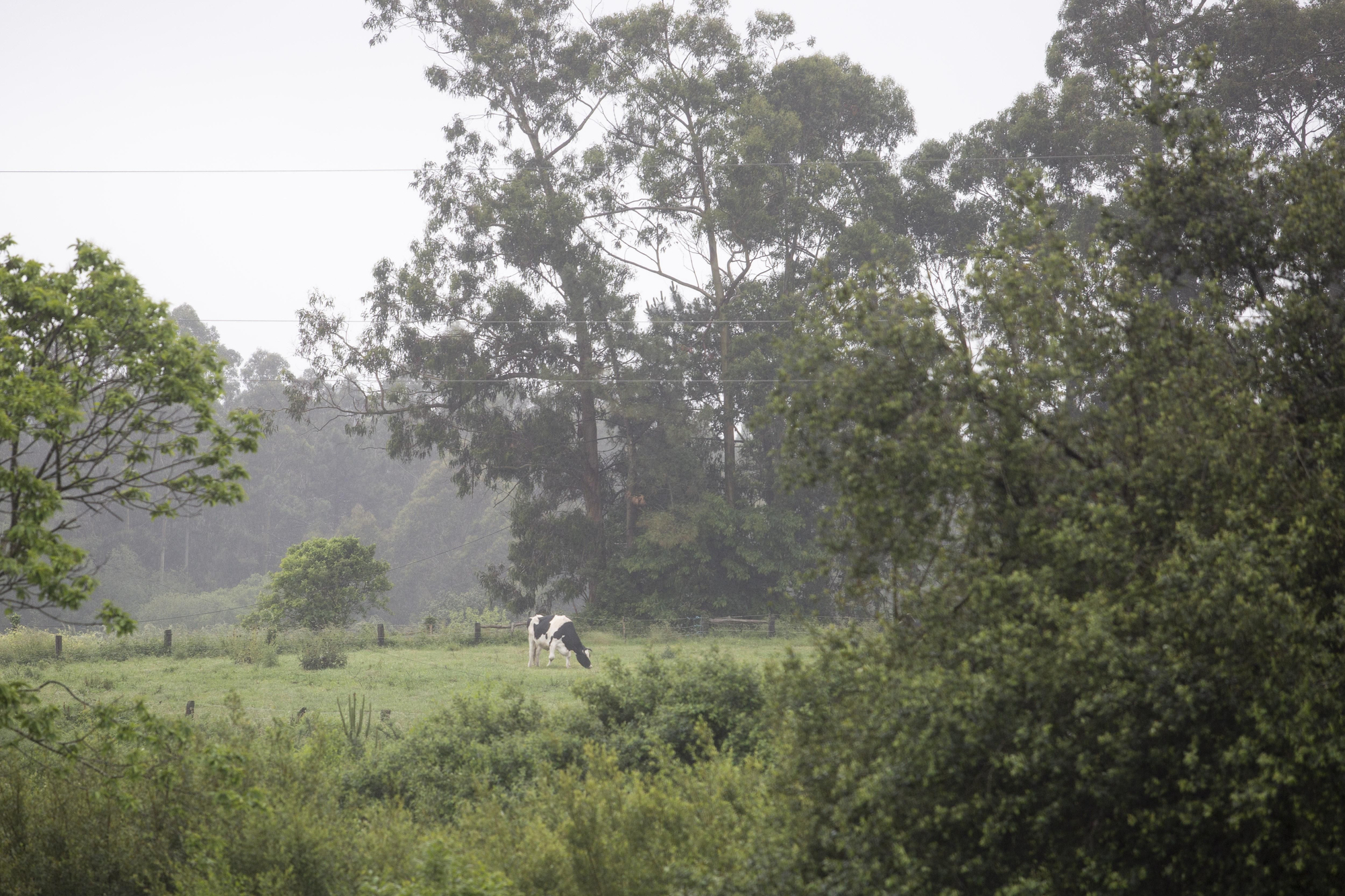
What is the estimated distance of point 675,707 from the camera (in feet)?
33.3

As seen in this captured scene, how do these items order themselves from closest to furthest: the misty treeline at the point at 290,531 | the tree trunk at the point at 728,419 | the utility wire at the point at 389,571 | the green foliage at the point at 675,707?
the green foliage at the point at 675,707 < the tree trunk at the point at 728,419 < the utility wire at the point at 389,571 < the misty treeline at the point at 290,531

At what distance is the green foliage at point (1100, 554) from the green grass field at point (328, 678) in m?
6.51

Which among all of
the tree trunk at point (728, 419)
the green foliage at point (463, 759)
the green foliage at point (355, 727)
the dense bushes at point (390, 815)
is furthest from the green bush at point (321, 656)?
the tree trunk at point (728, 419)

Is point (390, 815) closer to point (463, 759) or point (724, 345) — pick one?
point (463, 759)

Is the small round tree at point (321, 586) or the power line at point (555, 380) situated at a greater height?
the power line at point (555, 380)

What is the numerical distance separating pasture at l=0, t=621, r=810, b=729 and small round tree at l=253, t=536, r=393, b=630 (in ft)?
7.08

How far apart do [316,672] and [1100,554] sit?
16518 mm

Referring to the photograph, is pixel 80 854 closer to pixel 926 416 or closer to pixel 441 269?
pixel 926 416

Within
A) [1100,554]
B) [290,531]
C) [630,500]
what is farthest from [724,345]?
[290,531]

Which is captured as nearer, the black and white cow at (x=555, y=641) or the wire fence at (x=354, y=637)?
the black and white cow at (x=555, y=641)

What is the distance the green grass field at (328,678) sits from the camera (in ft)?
48.8

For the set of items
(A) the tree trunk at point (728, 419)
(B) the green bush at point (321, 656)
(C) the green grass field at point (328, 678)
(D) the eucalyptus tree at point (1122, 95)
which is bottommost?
(C) the green grass field at point (328, 678)

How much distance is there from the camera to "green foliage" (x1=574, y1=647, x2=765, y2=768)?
973cm

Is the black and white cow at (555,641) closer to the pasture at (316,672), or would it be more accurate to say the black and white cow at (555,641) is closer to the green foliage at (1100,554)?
the pasture at (316,672)
